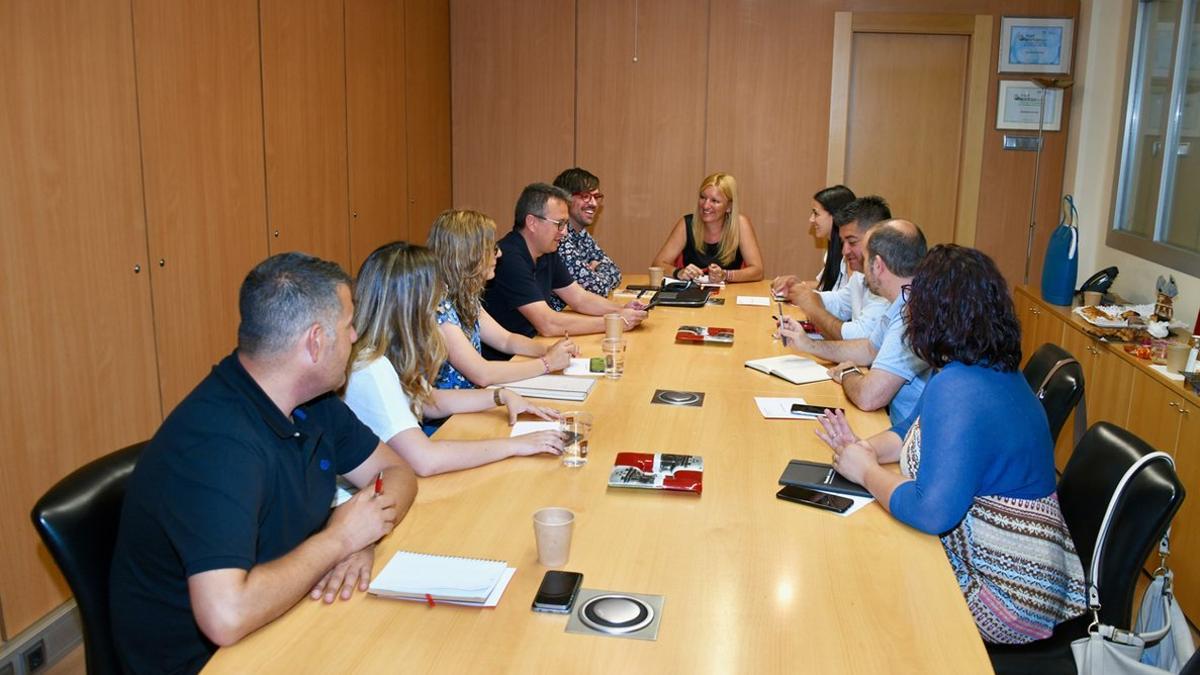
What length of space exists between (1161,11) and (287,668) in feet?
17.4

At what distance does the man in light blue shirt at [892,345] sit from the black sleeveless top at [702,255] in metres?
2.45

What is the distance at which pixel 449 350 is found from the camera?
10.2 feet

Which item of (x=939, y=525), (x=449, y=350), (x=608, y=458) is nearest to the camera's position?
(x=939, y=525)

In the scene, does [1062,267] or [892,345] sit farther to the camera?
[1062,267]

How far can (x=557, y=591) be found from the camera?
1.71 meters

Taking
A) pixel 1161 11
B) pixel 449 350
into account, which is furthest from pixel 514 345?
pixel 1161 11

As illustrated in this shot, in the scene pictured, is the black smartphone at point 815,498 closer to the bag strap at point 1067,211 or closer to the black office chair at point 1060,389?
the black office chair at point 1060,389

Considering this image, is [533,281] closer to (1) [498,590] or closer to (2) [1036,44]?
(1) [498,590]

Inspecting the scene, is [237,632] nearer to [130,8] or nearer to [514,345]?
[514,345]

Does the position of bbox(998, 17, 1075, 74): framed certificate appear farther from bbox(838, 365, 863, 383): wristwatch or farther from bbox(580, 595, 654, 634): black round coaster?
bbox(580, 595, 654, 634): black round coaster

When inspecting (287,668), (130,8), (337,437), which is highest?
(130,8)

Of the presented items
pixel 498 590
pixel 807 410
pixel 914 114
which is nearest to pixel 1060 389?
pixel 807 410

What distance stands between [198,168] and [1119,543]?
3316 millimetres

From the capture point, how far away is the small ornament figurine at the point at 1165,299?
4207 millimetres
